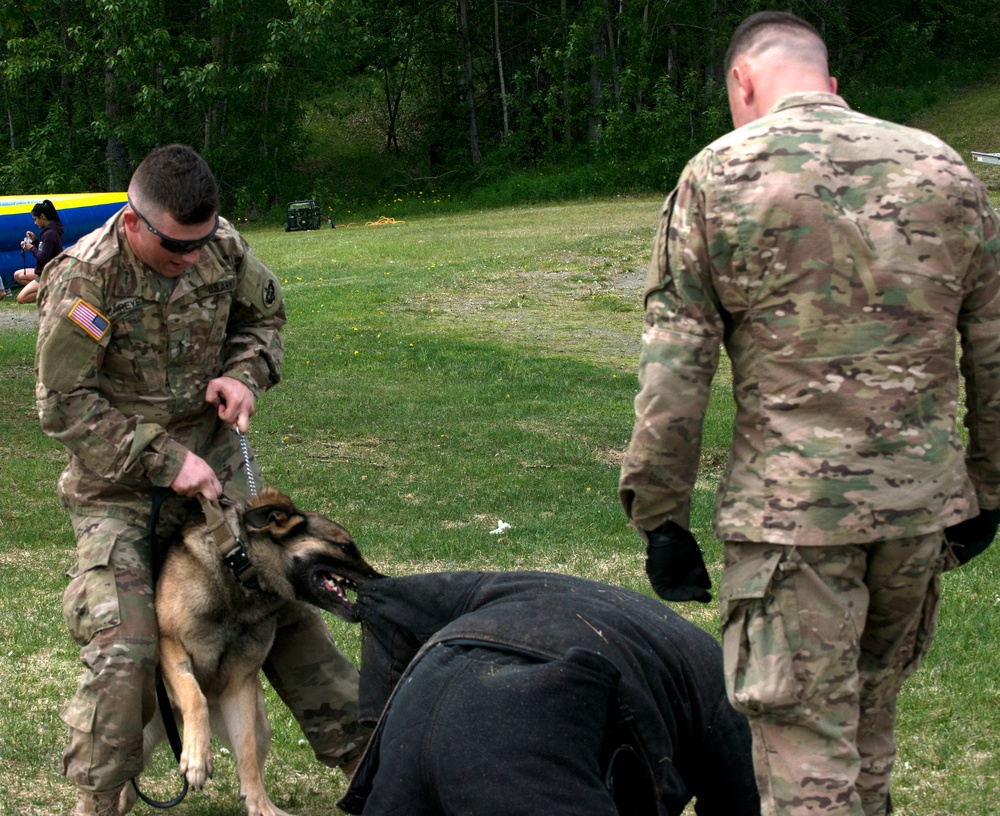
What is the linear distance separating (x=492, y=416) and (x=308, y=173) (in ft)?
99.4

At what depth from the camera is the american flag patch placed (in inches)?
143

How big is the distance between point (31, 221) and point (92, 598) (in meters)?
17.6

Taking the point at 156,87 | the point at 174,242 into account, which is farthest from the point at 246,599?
the point at 156,87

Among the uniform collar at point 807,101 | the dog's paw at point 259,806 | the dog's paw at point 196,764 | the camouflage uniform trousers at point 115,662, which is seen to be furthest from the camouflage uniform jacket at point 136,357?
the uniform collar at point 807,101

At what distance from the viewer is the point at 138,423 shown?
373 cm

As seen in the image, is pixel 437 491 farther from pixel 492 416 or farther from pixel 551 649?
pixel 551 649

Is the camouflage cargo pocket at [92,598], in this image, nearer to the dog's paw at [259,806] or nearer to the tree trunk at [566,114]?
the dog's paw at [259,806]

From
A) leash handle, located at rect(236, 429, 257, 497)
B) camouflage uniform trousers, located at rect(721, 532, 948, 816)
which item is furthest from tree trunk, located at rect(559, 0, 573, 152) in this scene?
camouflage uniform trousers, located at rect(721, 532, 948, 816)

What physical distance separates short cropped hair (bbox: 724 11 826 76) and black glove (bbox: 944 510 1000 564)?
1.21 metres

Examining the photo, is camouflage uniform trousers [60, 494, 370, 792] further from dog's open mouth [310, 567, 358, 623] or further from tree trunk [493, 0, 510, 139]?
tree trunk [493, 0, 510, 139]

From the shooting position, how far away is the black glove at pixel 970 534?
2.89 metres

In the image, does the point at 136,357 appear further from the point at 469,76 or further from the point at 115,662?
the point at 469,76

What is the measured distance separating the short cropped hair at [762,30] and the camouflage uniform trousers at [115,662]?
2289 mm

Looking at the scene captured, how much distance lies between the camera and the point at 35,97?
3947 cm
